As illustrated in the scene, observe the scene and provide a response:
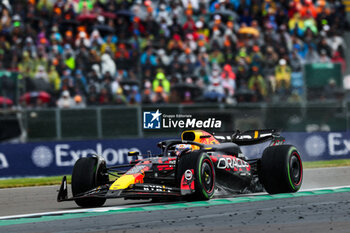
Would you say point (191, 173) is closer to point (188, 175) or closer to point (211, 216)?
point (188, 175)

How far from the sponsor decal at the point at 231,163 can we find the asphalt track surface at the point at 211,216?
1.56 feet

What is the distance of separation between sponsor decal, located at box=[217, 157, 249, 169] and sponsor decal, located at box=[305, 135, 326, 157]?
7.88 meters

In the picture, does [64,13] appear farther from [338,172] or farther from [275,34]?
[338,172]

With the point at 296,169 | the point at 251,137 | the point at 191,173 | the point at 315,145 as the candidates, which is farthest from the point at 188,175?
the point at 315,145

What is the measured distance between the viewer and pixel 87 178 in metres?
9.02

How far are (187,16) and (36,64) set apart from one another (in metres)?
5.59

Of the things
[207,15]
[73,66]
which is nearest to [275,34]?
[207,15]

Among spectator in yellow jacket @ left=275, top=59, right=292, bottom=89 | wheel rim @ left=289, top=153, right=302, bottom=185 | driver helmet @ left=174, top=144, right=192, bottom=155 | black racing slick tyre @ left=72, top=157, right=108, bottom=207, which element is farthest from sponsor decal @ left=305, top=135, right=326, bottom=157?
black racing slick tyre @ left=72, top=157, right=108, bottom=207

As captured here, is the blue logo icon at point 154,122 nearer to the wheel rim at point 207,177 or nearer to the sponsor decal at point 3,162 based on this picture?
the wheel rim at point 207,177

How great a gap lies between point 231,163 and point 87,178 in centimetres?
209

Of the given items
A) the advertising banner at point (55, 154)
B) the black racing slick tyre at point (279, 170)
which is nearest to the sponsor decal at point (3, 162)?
the advertising banner at point (55, 154)

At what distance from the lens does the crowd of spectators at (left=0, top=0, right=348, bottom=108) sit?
16562 mm

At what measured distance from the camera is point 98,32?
18422 mm

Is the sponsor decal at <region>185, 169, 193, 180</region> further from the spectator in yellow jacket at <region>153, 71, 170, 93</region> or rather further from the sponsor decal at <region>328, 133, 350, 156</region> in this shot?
the sponsor decal at <region>328, 133, 350, 156</region>
